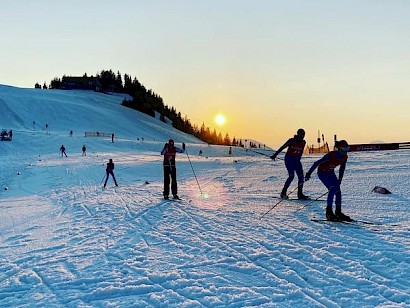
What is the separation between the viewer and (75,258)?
7.22 meters

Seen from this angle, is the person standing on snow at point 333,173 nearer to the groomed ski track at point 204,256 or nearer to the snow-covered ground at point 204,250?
the snow-covered ground at point 204,250

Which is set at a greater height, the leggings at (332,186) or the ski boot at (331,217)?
the leggings at (332,186)

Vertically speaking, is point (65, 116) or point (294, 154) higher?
point (65, 116)

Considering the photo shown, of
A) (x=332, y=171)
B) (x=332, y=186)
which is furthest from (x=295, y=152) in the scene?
(x=332, y=186)

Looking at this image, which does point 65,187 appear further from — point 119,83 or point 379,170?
point 119,83

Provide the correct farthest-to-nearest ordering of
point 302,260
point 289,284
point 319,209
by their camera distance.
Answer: point 319,209 → point 302,260 → point 289,284

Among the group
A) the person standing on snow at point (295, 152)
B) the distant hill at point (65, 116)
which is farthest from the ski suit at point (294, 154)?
the distant hill at point (65, 116)

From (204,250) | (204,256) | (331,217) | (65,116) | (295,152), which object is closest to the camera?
(204,256)

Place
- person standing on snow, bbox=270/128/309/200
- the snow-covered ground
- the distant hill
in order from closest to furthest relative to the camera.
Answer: the snow-covered ground, person standing on snow, bbox=270/128/309/200, the distant hill

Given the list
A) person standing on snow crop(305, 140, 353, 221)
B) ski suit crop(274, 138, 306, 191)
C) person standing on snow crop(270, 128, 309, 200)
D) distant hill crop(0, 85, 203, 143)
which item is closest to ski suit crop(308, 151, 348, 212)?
person standing on snow crop(305, 140, 353, 221)

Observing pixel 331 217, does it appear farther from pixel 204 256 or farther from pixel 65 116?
pixel 65 116

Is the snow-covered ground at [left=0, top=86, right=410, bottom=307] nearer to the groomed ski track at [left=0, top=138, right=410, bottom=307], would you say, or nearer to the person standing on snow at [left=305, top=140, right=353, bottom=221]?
the groomed ski track at [left=0, top=138, right=410, bottom=307]

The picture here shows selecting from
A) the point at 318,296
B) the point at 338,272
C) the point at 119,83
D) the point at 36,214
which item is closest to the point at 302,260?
the point at 338,272

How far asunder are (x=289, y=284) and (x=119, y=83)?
145 metres
